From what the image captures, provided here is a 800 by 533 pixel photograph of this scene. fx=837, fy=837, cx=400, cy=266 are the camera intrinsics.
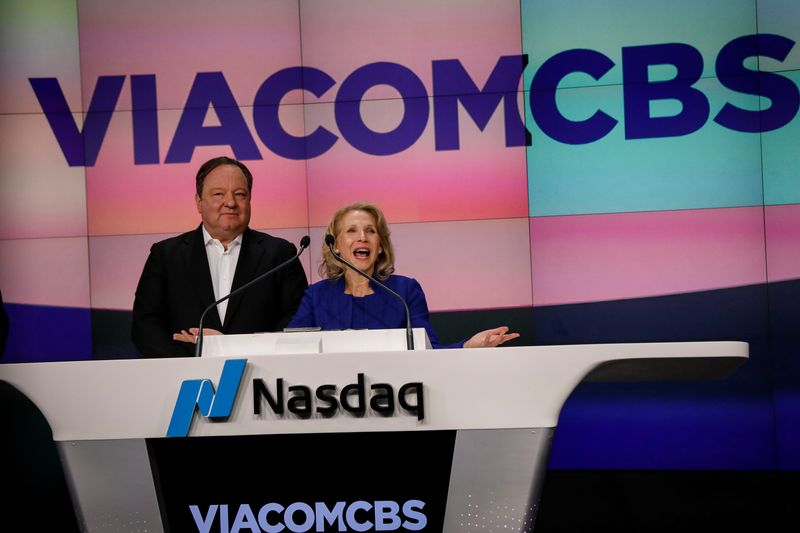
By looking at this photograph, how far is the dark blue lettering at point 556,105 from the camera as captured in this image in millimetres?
4672

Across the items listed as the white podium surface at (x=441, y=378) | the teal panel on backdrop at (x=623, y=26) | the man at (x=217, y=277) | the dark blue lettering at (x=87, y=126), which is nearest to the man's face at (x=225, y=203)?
the man at (x=217, y=277)

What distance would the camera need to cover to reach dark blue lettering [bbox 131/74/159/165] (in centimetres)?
483

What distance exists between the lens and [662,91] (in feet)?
15.2

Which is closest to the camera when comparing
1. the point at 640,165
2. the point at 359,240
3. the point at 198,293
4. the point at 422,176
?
the point at 359,240

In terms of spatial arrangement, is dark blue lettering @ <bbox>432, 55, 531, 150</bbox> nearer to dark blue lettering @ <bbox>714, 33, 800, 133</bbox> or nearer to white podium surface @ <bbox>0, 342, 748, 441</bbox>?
dark blue lettering @ <bbox>714, 33, 800, 133</bbox>

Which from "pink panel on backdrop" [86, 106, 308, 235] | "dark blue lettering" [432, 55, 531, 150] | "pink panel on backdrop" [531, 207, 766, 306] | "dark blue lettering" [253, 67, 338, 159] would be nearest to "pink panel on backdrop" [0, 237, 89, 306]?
"pink panel on backdrop" [86, 106, 308, 235]

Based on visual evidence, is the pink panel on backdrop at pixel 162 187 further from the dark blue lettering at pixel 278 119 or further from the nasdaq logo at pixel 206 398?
the nasdaq logo at pixel 206 398

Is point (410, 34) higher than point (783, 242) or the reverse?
higher

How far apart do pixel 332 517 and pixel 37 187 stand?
3.56 metres

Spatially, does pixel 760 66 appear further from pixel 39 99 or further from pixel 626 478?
pixel 39 99

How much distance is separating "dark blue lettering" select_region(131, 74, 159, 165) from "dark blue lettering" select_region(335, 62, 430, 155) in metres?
1.06

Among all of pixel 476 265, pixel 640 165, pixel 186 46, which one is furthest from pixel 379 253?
pixel 186 46

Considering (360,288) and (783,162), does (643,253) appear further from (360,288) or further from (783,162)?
(360,288)

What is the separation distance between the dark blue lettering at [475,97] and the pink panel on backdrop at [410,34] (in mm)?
43
